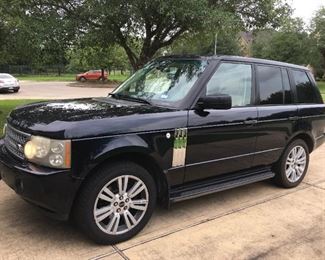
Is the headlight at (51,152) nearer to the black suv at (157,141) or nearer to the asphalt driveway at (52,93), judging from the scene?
the black suv at (157,141)

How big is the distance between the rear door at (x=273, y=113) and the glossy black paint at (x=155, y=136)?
13 mm

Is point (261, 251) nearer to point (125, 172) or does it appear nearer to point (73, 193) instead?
point (125, 172)

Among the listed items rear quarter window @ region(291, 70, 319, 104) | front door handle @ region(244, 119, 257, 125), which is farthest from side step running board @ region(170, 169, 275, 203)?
rear quarter window @ region(291, 70, 319, 104)

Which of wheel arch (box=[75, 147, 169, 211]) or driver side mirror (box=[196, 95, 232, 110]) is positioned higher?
driver side mirror (box=[196, 95, 232, 110])

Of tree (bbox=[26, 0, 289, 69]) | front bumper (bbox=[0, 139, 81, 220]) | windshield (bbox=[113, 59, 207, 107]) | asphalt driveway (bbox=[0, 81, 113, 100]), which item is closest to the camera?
front bumper (bbox=[0, 139, 81, 220])

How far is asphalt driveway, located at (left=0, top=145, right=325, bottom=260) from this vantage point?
3.74m

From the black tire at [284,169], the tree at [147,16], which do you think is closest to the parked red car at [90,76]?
the tree at [147,16]

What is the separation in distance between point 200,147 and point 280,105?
1.63m

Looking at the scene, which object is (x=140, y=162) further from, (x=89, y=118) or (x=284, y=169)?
(x=284, y=169)

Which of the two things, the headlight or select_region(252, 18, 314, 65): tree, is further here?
select_region(252, 18, 314, 65): tree

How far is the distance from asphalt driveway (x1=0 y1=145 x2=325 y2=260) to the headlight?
0.81 metres

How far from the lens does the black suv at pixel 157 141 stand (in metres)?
3.55

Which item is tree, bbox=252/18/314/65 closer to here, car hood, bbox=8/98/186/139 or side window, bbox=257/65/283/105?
side window, bbox=257/65/283/105

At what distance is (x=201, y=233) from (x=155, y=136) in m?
1.10
